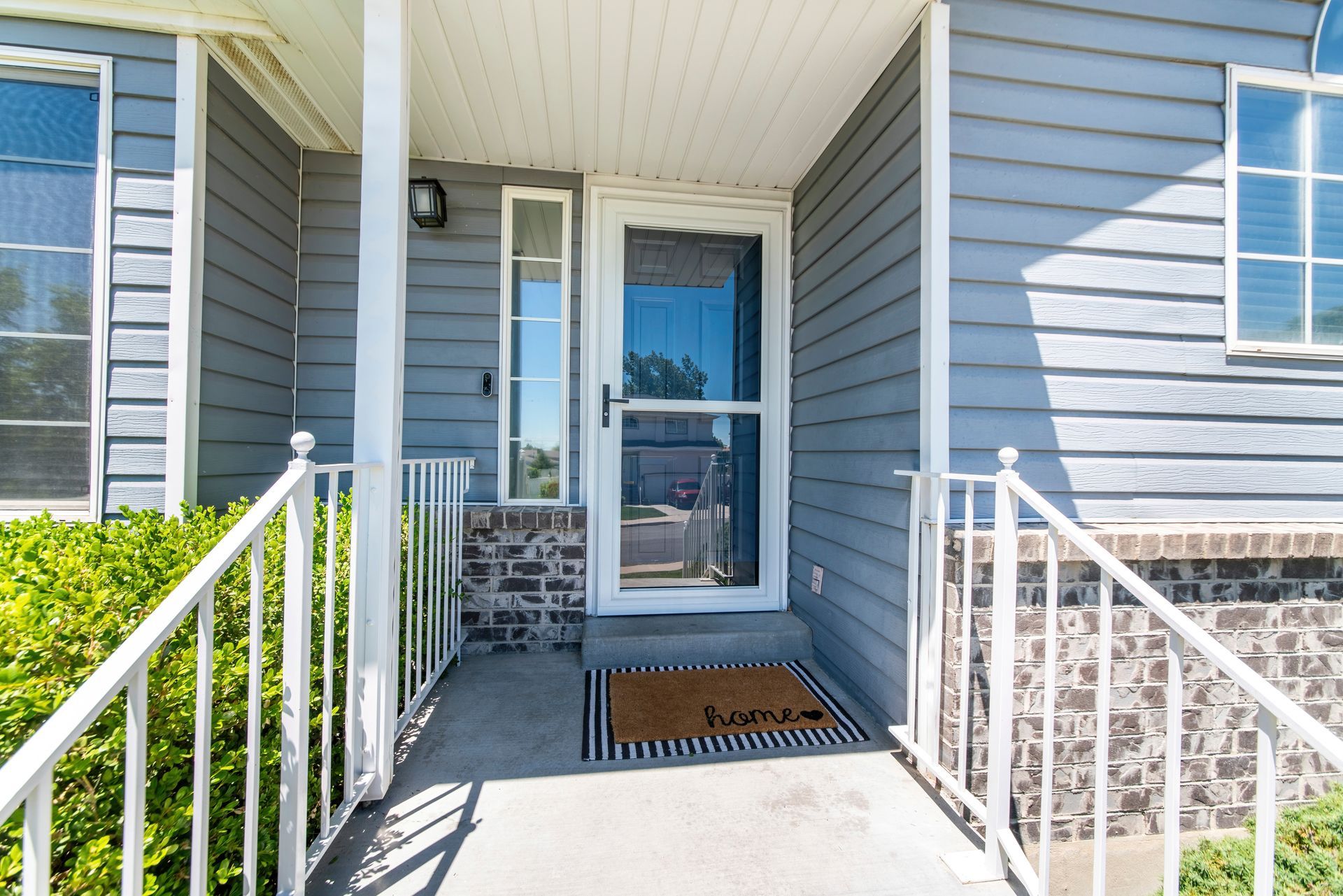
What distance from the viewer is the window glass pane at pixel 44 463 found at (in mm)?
2072

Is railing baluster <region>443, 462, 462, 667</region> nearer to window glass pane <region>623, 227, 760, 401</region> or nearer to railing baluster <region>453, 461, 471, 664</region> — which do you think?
railing baluster <region>453, 461, 471, 664</region>

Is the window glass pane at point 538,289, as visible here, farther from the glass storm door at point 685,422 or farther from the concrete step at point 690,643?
the concrete step at point 690,643

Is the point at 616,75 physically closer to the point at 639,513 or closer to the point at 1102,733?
the point at 639,513

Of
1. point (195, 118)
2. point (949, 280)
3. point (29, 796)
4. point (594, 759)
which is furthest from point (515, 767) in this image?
point (195, 118)

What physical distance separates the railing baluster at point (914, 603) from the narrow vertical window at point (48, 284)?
3067 millimetres

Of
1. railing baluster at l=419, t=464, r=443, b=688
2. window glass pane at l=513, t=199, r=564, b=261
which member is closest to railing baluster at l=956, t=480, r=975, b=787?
railing baluster at l=419, t=464, r=443, b=688

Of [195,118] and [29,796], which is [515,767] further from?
[195,118]

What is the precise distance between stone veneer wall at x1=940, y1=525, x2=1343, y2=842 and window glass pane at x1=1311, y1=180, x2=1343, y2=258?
117 centimetres

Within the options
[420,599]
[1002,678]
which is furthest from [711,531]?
[1002,678]

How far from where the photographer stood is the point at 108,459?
2.12m

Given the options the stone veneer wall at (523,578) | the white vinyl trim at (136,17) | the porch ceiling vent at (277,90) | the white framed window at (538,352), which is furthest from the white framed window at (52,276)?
the white framed window at (538,352)

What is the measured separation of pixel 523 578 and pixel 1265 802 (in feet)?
8.31

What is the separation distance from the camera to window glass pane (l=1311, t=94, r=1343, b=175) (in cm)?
220

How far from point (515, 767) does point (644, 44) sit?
2564 millimetres
